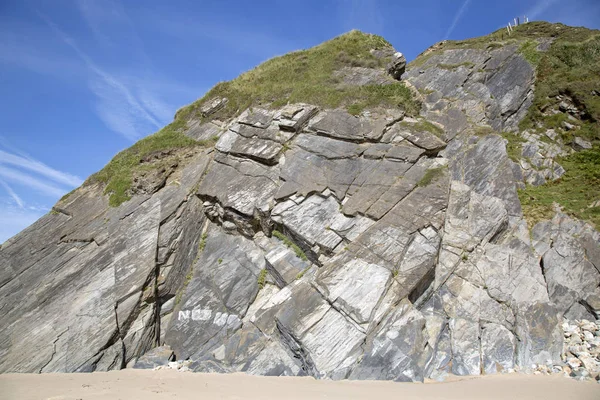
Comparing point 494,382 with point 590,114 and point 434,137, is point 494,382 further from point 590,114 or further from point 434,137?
point 590,114

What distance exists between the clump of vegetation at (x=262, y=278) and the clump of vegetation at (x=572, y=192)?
13146mm

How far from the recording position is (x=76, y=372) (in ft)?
39.7

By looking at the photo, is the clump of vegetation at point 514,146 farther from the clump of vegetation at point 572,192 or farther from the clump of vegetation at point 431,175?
the clump of vegetation at point 431,175

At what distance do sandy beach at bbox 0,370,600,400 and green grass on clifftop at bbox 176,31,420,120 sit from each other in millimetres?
13615

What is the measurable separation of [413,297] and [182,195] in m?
12.0

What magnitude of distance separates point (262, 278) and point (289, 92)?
12329mm

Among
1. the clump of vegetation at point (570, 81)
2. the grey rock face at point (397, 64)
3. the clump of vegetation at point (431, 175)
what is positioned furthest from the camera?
the grey rock face at point (397, 64)

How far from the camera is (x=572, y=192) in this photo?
18203mm

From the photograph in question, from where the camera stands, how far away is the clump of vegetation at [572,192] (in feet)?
53.8

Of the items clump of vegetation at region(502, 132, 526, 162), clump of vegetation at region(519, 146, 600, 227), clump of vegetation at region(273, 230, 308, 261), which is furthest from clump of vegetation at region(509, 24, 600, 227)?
clump of vegetation at region(273, 230, 308, 261)

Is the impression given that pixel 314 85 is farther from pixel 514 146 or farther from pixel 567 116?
pixel 567 116

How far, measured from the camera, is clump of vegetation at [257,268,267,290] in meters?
14.5

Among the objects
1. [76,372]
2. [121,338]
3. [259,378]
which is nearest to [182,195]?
[121,338]

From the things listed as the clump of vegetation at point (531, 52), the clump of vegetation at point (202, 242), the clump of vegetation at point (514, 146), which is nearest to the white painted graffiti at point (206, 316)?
the clump of vegetation at point (202, 242)
